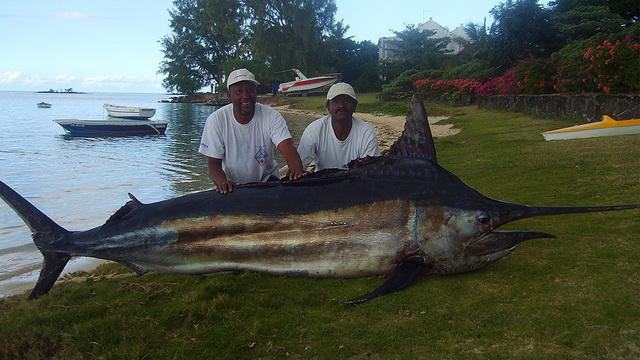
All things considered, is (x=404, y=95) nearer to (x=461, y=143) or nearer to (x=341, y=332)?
(x=461, y=143)

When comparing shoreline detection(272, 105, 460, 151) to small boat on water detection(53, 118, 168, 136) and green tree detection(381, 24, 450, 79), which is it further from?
green tree detection(381, 24, 450, 79)

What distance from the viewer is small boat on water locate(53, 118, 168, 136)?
24672mm

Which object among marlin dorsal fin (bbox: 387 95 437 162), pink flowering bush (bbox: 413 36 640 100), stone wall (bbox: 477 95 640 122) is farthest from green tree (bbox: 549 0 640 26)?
marlin dorsal fin (bbox: 387 95 437 162)

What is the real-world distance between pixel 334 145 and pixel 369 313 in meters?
2.28

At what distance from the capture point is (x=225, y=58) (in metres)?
72.9

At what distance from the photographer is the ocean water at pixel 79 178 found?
6.57m

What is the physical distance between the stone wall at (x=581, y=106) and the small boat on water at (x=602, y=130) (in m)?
1.33

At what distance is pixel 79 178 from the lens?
1304 cm

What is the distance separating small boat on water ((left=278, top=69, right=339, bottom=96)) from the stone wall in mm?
33001

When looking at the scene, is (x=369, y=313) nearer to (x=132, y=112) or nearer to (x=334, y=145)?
(x=334, y=145)

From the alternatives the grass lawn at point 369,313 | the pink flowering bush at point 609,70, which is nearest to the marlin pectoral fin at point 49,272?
the grass lawn at point 369,313

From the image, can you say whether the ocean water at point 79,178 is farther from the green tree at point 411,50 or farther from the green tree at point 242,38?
the green tree at point 242,38

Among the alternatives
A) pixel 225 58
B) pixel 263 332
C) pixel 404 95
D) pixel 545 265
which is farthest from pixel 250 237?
pixel 225 58

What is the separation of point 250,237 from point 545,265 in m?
2.09
